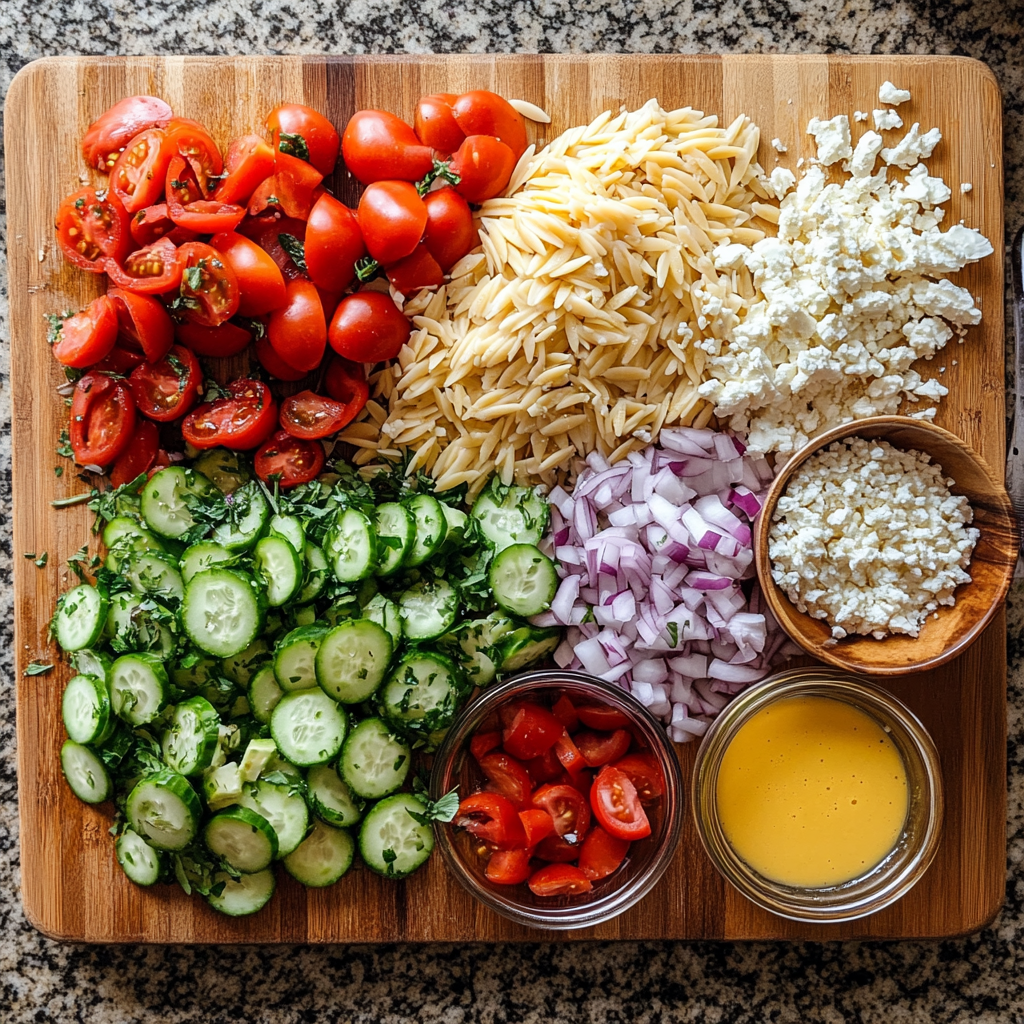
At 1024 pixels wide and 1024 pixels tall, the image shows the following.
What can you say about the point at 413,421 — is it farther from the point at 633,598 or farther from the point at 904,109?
the point at 904,109

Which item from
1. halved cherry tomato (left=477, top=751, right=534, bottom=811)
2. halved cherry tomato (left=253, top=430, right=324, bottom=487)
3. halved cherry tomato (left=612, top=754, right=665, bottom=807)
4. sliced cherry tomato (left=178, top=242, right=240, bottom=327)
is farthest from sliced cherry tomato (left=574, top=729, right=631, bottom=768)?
sliced cherry tomato (left=178, top=242, right=240, bottom=327)

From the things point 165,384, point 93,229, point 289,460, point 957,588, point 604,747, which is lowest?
point 604,747

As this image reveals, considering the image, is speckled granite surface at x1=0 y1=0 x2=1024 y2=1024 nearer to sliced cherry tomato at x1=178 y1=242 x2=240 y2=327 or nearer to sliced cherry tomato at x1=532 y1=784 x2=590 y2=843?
sliced cherry tomato at x1=532 y1=784 x2=590 y2=843

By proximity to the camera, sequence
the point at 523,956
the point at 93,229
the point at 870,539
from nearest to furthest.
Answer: the point at 870,539 < the point at 93,229 < the point at 523,956

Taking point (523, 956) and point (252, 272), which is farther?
point (523, 956)

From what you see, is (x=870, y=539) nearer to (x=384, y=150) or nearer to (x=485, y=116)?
(x=485, y=116)

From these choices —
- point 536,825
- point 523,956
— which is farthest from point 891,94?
point 523,956

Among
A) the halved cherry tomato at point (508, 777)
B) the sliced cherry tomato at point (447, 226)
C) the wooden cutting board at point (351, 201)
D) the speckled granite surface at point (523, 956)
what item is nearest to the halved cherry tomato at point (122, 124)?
the wooden cutting board at point (351, 201)
